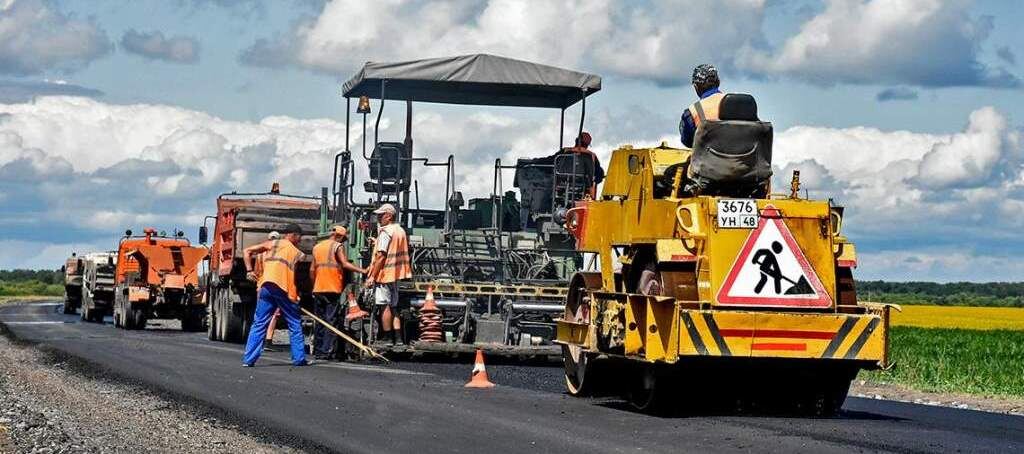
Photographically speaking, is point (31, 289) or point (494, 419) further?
point (31, 289)

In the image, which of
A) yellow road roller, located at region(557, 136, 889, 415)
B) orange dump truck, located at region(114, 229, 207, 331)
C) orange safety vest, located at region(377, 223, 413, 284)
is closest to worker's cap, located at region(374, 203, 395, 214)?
orange safety vest, located at region(377, 223, 413, 284)

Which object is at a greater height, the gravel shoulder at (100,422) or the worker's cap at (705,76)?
the worker's cap at (705,76)

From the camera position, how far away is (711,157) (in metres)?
12.2

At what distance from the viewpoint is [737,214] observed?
1190 centimetres

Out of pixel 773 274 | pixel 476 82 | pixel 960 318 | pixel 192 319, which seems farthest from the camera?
pixel 960 318

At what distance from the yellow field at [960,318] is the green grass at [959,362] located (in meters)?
6.25

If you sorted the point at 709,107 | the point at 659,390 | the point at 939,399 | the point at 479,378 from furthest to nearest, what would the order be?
the point at 939,399 < the point at 479,378 < the point at 709,107 < the point at 659,390

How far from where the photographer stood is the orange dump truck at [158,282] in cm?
3394

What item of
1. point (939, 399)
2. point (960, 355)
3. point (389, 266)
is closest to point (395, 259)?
point (389, 266)

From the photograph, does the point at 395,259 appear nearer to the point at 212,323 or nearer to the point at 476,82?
the point at 476,82

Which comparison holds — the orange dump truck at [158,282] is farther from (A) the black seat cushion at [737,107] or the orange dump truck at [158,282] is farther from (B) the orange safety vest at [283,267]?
(A) the black seat cushion at [737,107]

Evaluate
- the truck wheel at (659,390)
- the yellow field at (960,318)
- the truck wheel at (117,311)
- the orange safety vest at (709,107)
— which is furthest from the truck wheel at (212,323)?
the yellow field at (960,318)

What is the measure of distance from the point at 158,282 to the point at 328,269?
16123mm

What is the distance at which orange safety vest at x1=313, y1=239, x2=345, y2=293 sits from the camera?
19.2 metres
